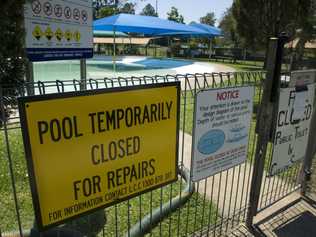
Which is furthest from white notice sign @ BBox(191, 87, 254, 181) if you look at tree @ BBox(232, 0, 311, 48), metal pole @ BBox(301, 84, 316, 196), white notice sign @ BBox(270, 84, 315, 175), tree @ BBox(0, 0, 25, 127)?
tree @ BBox(232, 0, 311, 48)

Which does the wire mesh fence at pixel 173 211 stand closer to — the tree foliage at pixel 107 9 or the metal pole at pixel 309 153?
the metal pole at pixel 309 153

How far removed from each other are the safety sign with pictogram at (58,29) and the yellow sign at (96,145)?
204 centimetres

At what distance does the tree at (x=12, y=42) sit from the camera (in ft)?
10.5

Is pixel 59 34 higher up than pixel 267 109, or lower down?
higher up

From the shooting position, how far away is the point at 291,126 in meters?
3.63

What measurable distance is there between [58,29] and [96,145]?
2624 millimetres

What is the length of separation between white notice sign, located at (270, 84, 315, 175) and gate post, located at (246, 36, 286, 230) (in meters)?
0.16

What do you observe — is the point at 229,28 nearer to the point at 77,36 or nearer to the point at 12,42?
the point at 77,36

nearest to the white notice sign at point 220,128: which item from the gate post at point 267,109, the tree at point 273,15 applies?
the gate post at point 267,109

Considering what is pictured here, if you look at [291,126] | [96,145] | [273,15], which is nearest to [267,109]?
[291,126]

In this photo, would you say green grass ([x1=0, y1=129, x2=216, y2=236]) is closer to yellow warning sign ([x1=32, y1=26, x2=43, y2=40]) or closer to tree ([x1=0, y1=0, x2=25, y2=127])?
tree ([x1=0, y1=0, x2=25, y2=127])

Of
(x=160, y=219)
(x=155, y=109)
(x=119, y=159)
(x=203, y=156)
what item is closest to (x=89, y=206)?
(x=119, y=159)

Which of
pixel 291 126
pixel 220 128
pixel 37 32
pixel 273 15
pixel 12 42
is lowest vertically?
pixel 291 126

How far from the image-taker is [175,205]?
392 cm
